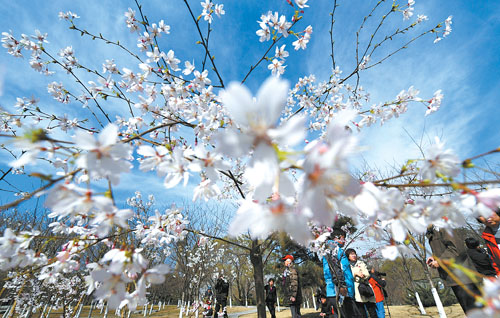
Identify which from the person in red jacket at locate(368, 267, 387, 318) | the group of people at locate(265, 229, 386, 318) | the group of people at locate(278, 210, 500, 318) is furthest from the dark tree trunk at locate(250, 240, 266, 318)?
the person in red jacket at locate(368, 267, 387, 318)

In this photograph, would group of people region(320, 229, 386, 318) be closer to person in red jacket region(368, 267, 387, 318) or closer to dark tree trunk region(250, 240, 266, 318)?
person in red jacket region(368, 267, 387, 318)

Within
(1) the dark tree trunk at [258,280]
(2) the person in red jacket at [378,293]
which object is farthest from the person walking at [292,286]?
(1) the dark tree trunk at [258,280]

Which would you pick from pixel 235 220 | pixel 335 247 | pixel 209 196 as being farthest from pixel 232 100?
pixel 335 247

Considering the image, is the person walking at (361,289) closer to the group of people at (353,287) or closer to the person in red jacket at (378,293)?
the group of people at (353,287)

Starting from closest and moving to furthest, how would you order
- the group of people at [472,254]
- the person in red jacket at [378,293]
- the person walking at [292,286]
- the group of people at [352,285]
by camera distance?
1. the group of people at [472,254]
2. the group of people at [352,285]
3. the person in red jacket at [378,293]
4. the person walking at [292,286]

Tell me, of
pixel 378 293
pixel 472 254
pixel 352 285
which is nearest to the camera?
pixel 472 254

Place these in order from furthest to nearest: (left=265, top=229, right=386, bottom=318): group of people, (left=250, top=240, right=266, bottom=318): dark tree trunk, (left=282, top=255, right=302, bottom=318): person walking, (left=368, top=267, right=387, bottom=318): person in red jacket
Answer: (left=282, top=255, right=302, bottom=318): person walking, (left=368, top=267, right=387, bottom=318): person in red jacket, (left=265, top=229, right=386, bottom=318): group of people, (left=250, top=240, right=266, bottom=318): dark tree trunk

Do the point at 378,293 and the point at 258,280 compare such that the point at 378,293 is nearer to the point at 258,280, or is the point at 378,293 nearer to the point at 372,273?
the point at 372,273

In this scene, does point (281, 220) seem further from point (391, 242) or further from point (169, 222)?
point (169, 222)

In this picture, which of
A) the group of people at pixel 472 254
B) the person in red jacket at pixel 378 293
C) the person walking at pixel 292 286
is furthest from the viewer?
the person walking at pixel 292 286

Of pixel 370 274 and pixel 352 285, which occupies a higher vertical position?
pixel 370 274

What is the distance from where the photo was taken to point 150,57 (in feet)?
8.02

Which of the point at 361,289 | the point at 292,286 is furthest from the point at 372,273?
the point at 292,286

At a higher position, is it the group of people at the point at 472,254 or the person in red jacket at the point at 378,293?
the group of people at the point at 472,254
